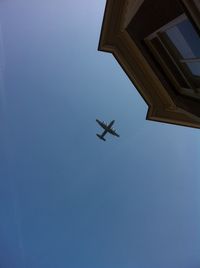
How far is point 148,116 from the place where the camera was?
16531 millimetres

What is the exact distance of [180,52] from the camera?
11.8 metres

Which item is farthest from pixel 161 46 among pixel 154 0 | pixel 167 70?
pixel 154 0

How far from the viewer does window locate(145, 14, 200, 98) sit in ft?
34.1

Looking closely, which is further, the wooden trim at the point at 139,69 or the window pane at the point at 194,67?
the wooden trim at the point at 139,69

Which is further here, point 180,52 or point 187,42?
point 180,52

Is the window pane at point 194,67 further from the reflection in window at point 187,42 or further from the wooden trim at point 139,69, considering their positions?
the wooden trim at point 139,69

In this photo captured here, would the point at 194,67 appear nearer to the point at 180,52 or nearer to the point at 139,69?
the point at 180,52

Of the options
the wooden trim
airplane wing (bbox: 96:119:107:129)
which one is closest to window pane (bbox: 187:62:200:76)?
the wooden trim

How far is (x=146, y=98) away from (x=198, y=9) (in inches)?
294

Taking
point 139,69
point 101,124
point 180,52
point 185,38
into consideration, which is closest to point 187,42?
point 185,38

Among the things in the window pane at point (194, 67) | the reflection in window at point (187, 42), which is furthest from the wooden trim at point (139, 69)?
the reflection in window at point (187, 42)

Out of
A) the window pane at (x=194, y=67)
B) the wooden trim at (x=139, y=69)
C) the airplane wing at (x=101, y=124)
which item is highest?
the airplane wing at (x=101, y=124)

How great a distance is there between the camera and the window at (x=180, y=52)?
10398 millimetres

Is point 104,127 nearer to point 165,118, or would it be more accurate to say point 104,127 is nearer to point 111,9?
point 165,118
